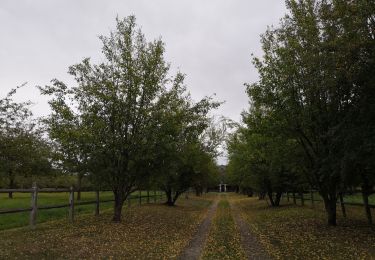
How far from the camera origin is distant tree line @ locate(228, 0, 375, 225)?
41.4 feet

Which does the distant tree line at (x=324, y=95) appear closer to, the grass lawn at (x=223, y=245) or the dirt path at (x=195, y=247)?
the grass lawn at (x=223, y=245)

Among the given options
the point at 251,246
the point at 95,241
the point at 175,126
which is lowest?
the point at 251,246

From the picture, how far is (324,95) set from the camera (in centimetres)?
1614

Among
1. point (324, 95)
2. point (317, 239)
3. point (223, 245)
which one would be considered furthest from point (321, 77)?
point (223, 245)

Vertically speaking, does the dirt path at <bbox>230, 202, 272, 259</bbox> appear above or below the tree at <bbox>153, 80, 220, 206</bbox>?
below

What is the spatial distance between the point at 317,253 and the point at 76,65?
41.3 ft

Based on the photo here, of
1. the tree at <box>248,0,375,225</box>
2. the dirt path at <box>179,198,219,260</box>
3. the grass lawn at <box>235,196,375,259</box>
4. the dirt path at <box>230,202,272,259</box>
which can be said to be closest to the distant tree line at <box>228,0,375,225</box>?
the tree at <box>248,0,375,225</box>

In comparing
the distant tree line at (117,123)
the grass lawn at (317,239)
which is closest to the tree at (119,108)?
the distant tree line at (117,123)

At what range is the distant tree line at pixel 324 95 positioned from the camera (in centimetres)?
1263

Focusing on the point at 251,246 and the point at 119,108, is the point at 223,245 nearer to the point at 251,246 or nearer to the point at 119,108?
the point at 251,246

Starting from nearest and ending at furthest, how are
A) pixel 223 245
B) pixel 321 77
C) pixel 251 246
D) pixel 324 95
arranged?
pixel 251 246
pixel 223 245
pixel 321 77
pixel 324 95

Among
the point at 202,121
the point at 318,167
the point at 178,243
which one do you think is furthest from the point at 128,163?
the point at 318,167

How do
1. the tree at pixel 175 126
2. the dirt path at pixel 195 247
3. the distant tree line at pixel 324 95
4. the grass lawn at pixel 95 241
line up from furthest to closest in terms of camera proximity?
the tree at pixel 175 126 < the distant tree line at pixel 324 95 < the dirt path at pixel 195 247 < the grass lawn at pixel 95 241

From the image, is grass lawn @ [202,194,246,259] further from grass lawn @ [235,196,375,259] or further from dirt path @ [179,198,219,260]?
grass lawn @ [235,196,375,259]
